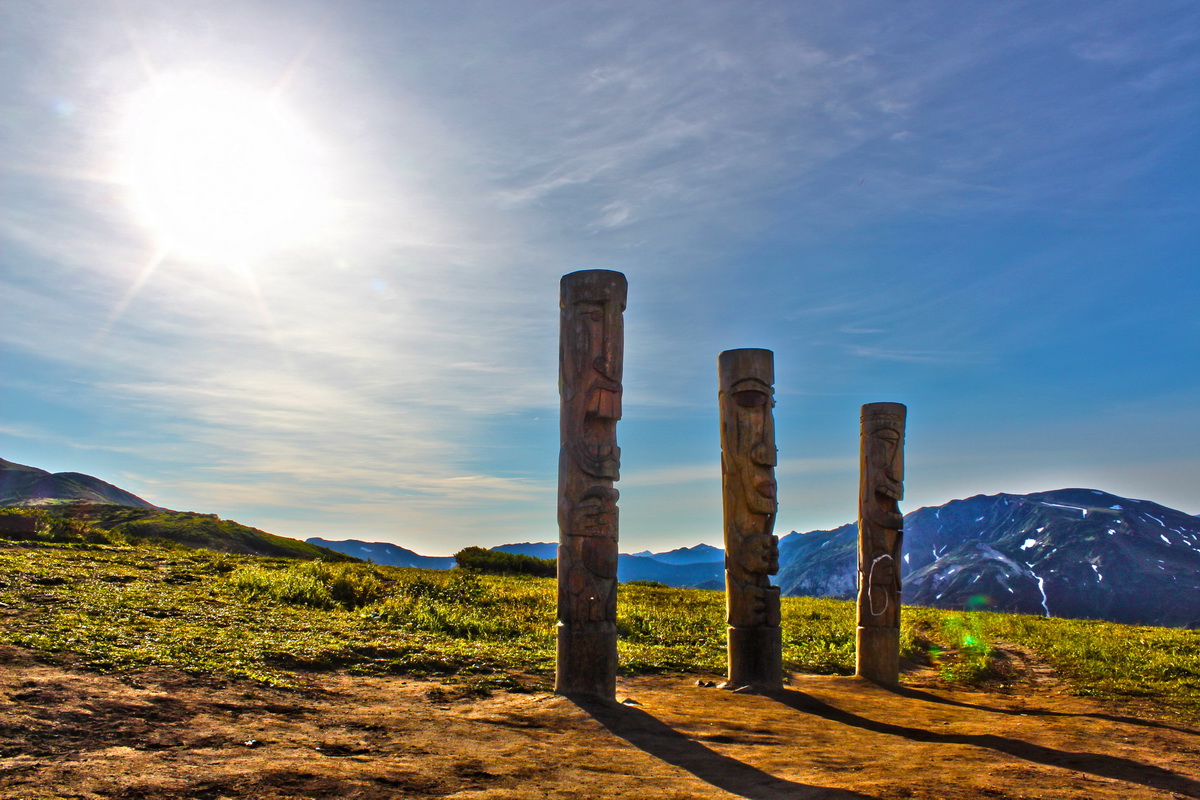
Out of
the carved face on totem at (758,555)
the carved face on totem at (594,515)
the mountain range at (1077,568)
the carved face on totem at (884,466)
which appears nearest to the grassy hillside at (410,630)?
the carved face on totem at (594,515)

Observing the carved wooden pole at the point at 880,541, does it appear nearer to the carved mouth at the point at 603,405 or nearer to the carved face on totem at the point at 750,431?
the carved face on totem at the point at 750,431

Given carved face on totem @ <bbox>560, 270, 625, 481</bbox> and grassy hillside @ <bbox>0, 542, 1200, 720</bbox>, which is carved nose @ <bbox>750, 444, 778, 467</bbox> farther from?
grassy hillside @ <bbox>0, 542, 1200, 720</bbox>

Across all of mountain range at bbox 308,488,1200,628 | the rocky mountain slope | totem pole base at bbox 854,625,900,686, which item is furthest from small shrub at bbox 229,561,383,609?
the rocky mountain slope

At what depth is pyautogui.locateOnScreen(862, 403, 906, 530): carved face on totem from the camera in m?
12.1

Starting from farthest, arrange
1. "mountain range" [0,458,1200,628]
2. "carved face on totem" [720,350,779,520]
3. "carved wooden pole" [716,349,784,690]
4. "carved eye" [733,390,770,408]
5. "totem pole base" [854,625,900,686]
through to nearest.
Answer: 1. "mountain range" [0,458,1200,628]
2. "totem pole base" [854,625,900,686]
3. "carved eye" [733,390,770,408]
4. "carved face on totem" [720,350,779,520]
5. "carved wooden pole" [716,349,784,690]

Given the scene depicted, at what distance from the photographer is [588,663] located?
28.2 feet

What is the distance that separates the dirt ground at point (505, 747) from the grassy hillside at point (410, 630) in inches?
37.3

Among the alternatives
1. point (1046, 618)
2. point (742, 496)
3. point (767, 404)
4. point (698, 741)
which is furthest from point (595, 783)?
point (1046, 618)

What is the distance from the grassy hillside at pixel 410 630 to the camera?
8.72 m

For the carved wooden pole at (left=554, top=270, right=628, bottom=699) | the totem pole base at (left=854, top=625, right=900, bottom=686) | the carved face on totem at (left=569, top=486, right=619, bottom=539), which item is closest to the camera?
the carved wooden pole at (left=554, top=270, right=628, bottom=699)

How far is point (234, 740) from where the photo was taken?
5.69m

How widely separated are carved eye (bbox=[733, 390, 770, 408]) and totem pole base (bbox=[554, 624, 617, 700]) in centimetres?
410

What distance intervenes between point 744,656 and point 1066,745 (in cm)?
413

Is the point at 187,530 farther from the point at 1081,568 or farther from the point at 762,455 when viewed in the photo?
the point at 1081,568
